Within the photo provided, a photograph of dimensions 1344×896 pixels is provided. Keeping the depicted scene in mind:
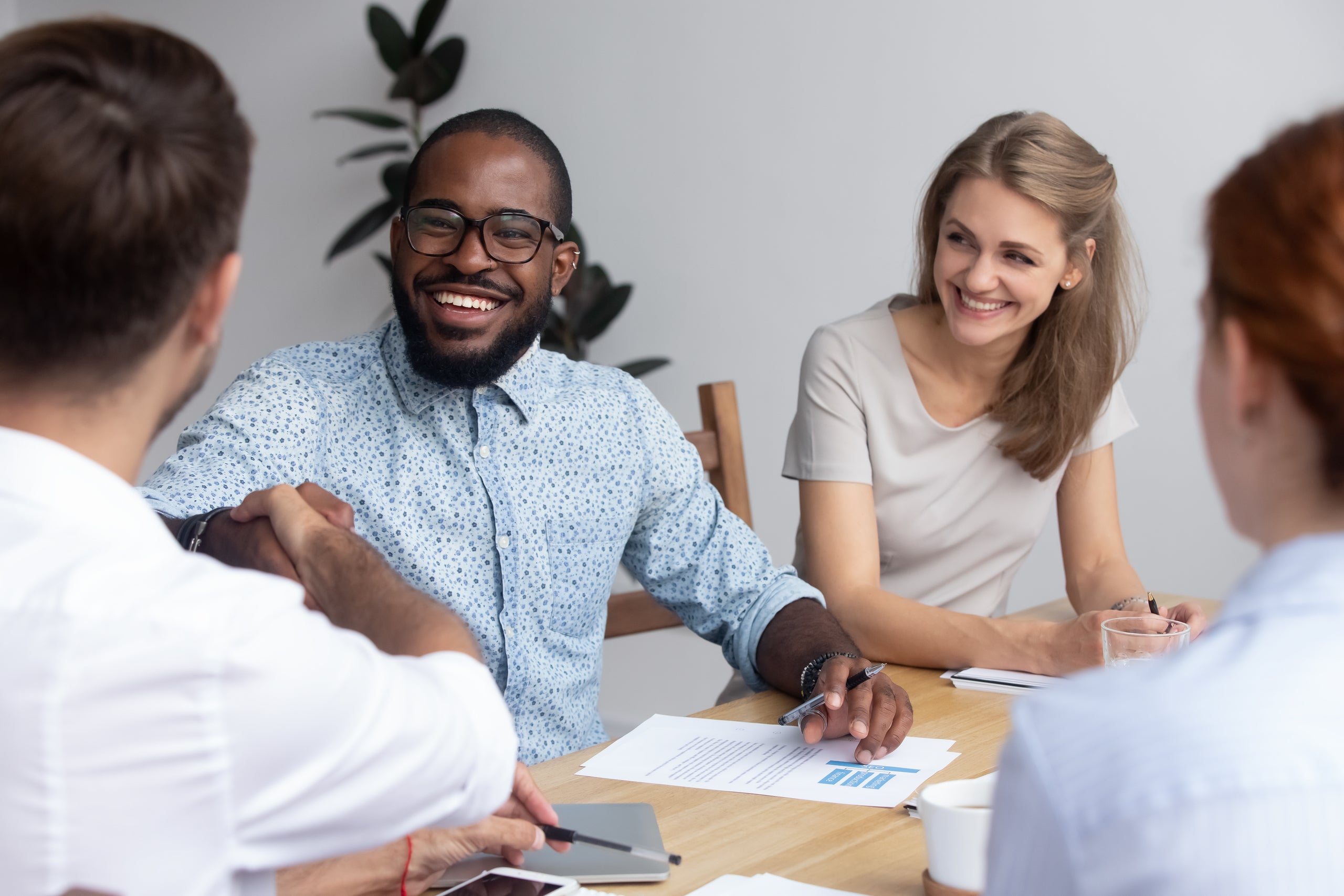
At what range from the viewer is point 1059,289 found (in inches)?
77.3

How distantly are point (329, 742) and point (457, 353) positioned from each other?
0.99m

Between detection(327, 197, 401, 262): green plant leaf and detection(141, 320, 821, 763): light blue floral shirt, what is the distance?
186 centimetres

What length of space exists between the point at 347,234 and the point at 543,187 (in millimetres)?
2081

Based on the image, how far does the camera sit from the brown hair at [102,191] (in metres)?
0.60

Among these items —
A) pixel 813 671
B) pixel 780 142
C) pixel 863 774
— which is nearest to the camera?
pixel 863 774

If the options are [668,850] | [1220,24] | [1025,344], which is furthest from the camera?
[1220,24]

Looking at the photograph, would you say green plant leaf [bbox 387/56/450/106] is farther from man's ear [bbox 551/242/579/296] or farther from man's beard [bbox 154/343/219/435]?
man's beard [bbox 154/343/219/435]

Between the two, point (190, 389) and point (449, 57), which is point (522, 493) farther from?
point (449, 57)

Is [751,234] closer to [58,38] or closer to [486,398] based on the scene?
[486,398]

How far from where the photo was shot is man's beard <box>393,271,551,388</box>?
1570 mm

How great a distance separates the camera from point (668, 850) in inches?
39.1

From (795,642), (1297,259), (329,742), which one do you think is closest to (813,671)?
(795,642)

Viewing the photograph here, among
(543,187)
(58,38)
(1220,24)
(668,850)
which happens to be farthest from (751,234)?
(58,38)

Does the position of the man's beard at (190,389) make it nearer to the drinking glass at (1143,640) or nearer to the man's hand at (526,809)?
the man's hand at (526,809)
